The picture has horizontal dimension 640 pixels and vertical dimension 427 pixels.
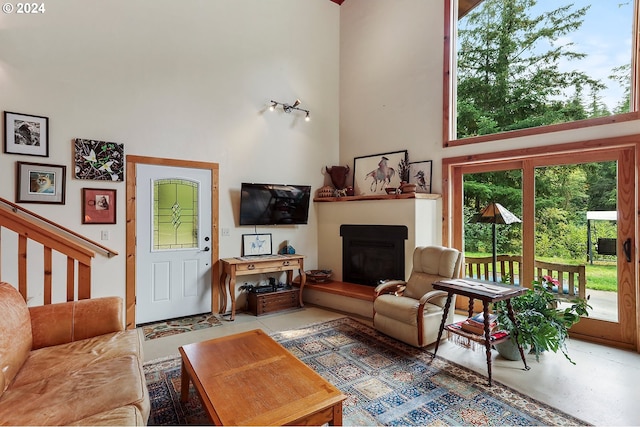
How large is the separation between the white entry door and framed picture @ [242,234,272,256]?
52 centimetres

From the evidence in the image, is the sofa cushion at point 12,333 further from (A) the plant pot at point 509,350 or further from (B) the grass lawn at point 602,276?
(B) the grass lawn at point 602,276

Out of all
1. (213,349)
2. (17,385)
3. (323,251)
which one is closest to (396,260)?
(323,251)

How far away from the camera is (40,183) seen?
3.38 meters

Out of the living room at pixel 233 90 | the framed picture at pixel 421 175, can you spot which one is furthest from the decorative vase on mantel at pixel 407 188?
the living room at pixel 233 90

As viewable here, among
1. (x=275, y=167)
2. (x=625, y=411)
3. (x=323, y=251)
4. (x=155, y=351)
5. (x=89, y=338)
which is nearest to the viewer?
(x=625, y=411)

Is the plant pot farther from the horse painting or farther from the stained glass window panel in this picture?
the stained glass window panel

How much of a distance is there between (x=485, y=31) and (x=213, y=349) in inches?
202

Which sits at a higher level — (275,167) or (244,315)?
(275,167)

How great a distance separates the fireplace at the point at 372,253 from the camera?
4.43 m

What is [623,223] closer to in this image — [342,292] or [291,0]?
[342,292]

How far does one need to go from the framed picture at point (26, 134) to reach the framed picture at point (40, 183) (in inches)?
5.8

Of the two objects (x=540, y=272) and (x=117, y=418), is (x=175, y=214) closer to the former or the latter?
(x=117, y=418)

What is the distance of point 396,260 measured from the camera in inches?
176

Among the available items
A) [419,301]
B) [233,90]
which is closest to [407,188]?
[419,301]
